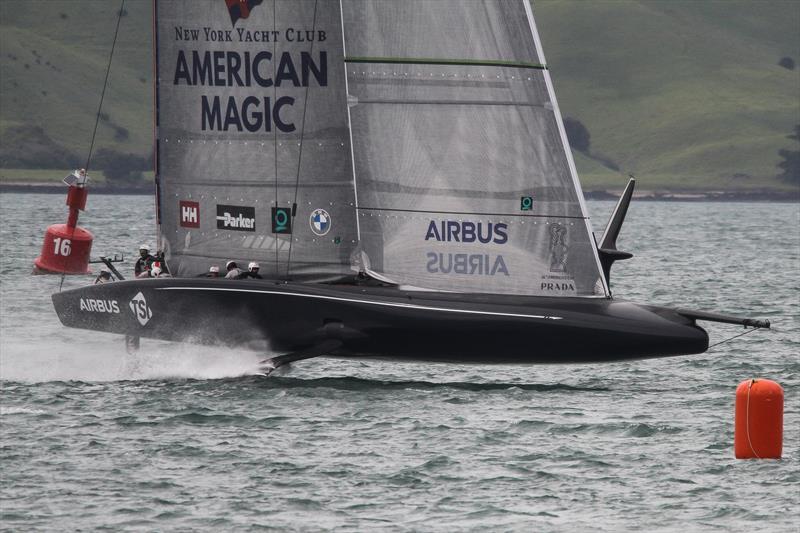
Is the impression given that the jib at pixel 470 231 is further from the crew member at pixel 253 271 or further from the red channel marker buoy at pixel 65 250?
the red channel marker buoy at pixel 65 250

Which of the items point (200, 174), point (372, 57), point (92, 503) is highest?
point (372, 57)

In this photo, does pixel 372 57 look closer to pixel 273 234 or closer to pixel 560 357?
pixel 273 234

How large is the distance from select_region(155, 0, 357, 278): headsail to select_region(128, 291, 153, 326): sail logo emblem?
146 centimetres

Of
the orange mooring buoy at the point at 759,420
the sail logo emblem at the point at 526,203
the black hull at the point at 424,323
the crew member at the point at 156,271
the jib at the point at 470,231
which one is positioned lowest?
the orange mooring buoy at the point at 759,420

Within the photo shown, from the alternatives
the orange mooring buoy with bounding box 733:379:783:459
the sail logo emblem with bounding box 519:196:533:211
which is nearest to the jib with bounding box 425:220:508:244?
the sail logo emblem with bounding box 519:196:533:211

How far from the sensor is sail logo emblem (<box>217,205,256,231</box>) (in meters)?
22.8

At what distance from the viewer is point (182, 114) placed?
75.3 feet

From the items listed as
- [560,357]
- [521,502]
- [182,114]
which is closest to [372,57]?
[182,114]

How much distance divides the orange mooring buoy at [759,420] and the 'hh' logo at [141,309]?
8.75 meters

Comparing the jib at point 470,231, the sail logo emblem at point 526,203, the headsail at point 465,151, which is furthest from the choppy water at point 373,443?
the sail logo emblem at point 526,203

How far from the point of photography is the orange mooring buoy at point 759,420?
17.2 meters

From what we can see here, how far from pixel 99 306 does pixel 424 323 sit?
489 centimetres

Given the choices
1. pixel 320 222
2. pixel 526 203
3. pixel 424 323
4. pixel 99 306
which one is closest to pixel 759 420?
pixel 424 323

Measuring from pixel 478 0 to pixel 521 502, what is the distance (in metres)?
8.65
